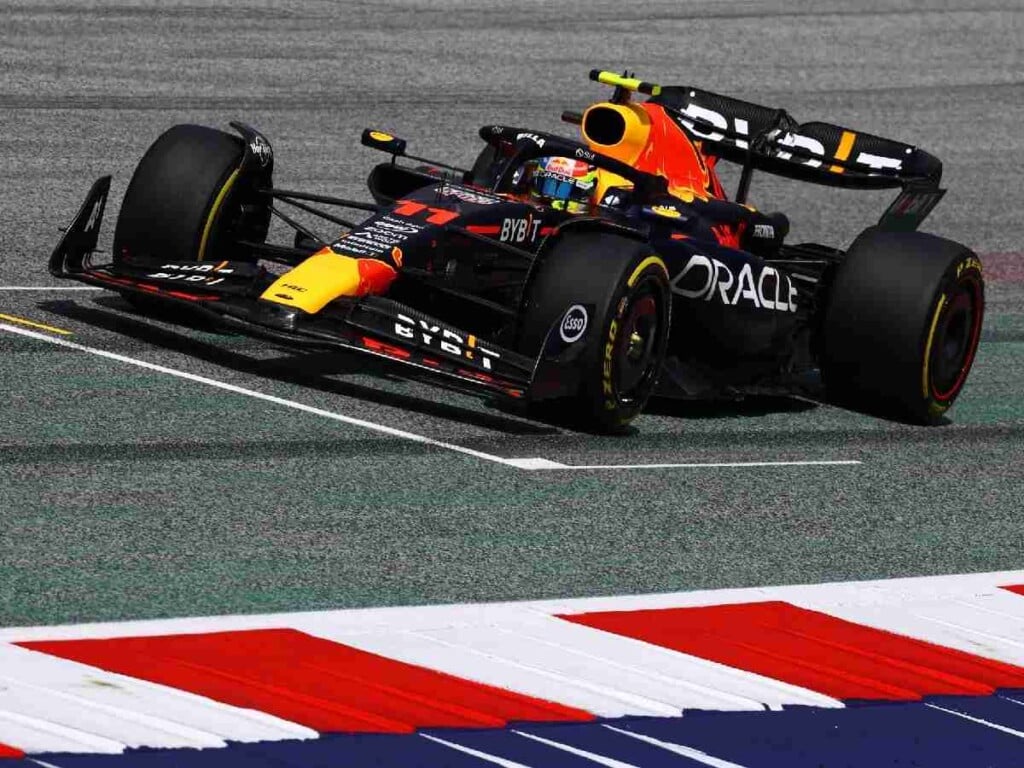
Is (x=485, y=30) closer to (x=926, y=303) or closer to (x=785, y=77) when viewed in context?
(x=785, y=77)

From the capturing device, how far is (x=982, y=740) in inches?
226

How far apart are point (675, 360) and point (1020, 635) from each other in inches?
122

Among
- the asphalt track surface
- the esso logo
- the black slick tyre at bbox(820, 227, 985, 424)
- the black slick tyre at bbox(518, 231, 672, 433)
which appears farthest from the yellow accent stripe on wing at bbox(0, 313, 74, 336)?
the black slick tyre at bbox(820, 227, 985, 424)

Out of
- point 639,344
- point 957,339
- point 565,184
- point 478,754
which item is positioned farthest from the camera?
point 565,184

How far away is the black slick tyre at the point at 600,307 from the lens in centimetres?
851

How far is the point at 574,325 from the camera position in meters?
8.50

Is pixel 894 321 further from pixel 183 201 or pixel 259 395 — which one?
pixel 183 201

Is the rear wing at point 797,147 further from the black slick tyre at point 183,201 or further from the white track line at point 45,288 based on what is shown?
the white track line at point 45,288

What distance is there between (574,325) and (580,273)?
22 cm

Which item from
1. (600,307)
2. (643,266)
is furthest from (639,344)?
(600,307)

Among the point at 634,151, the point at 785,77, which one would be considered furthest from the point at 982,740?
the point at 785,77

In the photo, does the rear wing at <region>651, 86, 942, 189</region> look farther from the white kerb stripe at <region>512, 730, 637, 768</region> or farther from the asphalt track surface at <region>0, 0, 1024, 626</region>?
the white kerb stripe at <region>512, 730, 637, 768</region>

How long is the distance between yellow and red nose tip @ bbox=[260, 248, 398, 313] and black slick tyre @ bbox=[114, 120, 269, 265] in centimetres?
78

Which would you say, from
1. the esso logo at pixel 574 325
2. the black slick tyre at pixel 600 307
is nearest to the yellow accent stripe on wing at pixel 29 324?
the black slick tyre at pixel 600 307
